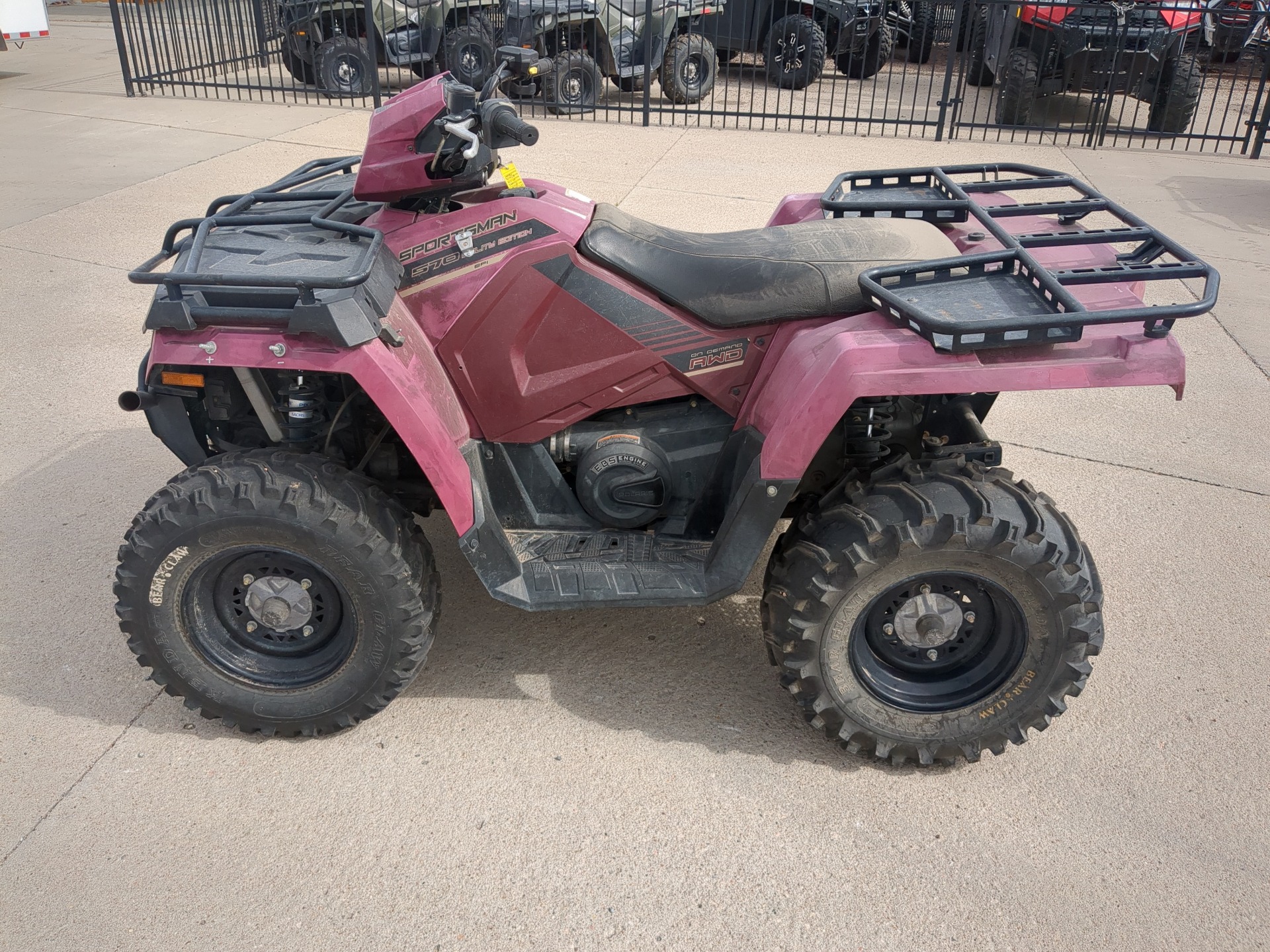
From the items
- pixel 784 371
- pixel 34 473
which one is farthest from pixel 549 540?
pixel 34 473

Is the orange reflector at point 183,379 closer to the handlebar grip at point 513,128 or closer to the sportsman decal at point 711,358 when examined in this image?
the handlebar grip at point 513,128

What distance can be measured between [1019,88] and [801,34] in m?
2.85

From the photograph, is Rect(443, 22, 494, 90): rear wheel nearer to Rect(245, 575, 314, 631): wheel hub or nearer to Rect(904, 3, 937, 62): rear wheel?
Rect(904, 3, 937, 62): rear wheel

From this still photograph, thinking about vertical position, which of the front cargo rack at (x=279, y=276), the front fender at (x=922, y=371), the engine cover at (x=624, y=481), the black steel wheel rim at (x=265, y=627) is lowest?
the black steel wheel rim at (x=265, y=627)

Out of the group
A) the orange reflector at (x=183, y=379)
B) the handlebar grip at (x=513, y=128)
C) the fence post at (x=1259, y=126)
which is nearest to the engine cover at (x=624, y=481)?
the handlebar grip at (x=513, y=128)

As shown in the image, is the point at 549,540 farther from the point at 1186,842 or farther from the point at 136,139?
the point at 136,139

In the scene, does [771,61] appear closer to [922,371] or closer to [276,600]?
[922,371]

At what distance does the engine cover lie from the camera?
3182 mm

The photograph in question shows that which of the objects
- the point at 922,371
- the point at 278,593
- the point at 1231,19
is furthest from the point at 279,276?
the point at 1231,19

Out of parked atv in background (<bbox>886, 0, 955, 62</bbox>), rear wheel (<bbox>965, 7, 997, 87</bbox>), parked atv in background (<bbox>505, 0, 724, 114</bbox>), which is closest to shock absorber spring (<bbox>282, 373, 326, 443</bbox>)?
parked atv in background (<bbox>505, 0, 724, 114</bbox>)

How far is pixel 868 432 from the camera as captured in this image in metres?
3.11

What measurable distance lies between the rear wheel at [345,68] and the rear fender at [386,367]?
31.3ft

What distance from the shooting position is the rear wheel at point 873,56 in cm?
1317

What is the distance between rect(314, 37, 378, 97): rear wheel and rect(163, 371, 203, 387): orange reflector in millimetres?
9395
